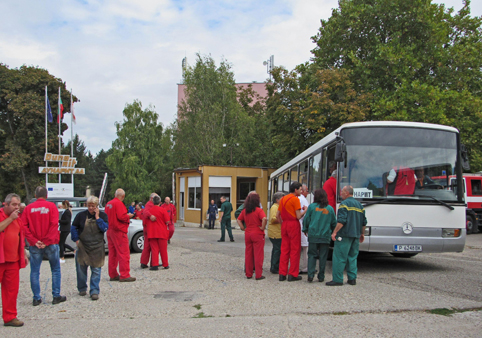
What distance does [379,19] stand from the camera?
2358cm

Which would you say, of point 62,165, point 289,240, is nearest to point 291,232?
point 289,240

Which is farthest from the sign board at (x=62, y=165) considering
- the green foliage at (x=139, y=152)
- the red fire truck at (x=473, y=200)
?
the red fire truck at (x=473, y=200)

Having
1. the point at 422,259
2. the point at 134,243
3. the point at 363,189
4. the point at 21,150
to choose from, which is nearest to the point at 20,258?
the point at 363,189

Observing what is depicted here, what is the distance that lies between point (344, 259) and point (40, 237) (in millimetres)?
5019

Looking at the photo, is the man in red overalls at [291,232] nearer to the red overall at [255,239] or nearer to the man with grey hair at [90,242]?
the red overall at [255,239]

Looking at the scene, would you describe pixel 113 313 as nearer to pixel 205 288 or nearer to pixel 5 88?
pixel 205 288

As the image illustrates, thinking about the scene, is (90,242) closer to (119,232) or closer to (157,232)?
(119,232)

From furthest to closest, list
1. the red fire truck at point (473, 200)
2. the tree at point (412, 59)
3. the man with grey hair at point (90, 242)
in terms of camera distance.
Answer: the red fire truck at point (473, 200), the tree at point (412, 59), the man with grey hair at point (90, 242)

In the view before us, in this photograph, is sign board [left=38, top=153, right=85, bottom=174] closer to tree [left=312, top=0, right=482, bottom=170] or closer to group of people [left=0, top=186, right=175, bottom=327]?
tree [left=312, top=0, right=482, bottom=170]

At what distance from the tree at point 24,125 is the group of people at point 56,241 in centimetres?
3717

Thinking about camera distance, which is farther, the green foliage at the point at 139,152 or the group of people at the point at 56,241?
the green foliage at the point at 139,152

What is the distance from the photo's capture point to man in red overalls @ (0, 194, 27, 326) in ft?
17.4

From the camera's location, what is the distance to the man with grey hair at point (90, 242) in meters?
6.95

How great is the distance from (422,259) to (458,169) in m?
3.59
